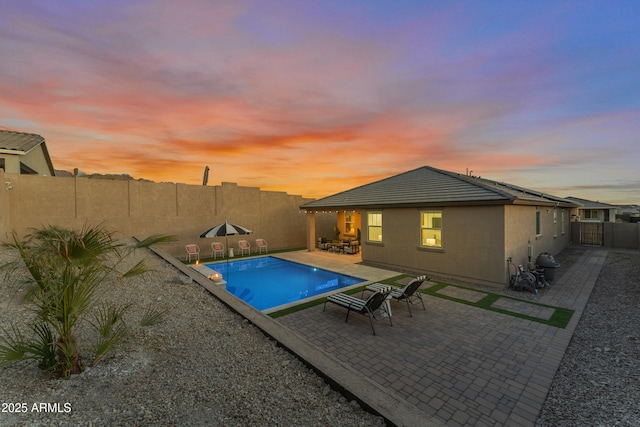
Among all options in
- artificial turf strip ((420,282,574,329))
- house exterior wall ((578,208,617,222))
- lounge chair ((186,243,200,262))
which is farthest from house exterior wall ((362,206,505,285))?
house exterior wall ((578,208,617,222))

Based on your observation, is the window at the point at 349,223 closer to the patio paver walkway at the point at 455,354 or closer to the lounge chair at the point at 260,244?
the lounge chair at the point at 260,244

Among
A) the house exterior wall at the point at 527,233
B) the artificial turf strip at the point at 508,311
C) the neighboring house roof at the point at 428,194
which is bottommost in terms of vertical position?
the artificial turf strip at the point at 508,311

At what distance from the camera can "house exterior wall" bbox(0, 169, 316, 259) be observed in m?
12.6

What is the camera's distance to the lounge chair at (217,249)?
17125mm

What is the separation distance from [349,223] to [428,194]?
32.2ft

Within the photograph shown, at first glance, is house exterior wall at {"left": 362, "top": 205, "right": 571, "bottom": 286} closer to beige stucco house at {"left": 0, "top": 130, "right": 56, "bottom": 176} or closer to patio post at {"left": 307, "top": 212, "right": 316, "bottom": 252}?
patio post at {"left": 307, "top": 212, "right": 316, "bottom": 252}

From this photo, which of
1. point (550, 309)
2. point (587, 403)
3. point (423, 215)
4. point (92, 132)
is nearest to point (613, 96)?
point (423, 215)

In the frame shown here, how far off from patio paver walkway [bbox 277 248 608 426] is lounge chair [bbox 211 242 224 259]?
11.5 metres

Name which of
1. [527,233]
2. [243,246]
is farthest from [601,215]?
[243,246]

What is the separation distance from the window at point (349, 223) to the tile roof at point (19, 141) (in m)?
19.2

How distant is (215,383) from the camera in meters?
3.08

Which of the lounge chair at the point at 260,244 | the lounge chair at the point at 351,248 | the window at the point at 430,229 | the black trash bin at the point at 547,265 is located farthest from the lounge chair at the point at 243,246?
the black trash bin at the point at 547,265

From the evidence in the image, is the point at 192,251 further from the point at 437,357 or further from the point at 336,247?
the point at 437,357

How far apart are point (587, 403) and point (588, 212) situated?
39.8 meters
